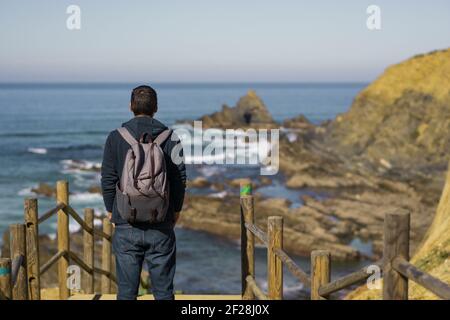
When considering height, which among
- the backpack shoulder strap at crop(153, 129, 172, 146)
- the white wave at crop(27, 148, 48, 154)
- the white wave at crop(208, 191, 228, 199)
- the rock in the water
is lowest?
the rock in the water

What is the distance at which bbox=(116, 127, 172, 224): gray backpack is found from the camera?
430cm

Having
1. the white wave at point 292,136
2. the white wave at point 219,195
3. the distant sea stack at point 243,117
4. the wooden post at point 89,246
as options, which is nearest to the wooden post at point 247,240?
the wooden post at point 89,246

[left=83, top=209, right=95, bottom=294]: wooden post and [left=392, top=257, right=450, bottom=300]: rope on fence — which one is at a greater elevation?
[left=392, top=257, right=450, bottom=300]: rope on fence

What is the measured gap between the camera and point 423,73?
4934cm

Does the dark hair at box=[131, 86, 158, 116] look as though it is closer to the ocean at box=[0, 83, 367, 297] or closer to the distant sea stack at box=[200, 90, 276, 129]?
the ocean at box=[0, 83, 367, 297]

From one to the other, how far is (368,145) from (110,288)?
39834 millimetres

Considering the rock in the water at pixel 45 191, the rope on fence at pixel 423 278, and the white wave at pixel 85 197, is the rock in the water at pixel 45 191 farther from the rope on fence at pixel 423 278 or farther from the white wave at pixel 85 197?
the rope on fence at pixel 423 278

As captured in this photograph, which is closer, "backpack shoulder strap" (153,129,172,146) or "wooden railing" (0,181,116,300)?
"backpack shoulder strap" (153,129,172,146)

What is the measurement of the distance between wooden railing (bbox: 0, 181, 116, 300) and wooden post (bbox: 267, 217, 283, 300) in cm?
221

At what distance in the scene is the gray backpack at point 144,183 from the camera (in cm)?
430

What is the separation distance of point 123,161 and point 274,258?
193 cm

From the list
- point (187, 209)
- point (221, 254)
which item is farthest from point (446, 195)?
point (187, 209)

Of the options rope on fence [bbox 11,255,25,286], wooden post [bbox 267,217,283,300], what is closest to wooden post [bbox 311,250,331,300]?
wooden post [bbox 267,217,283,300]
